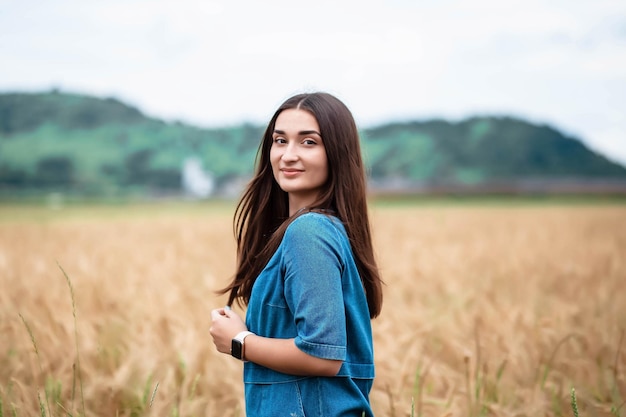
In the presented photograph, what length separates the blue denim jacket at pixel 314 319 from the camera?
4.79 ft

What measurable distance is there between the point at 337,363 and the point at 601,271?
5868 mm

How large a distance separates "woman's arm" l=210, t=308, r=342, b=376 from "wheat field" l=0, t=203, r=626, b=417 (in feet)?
1.02

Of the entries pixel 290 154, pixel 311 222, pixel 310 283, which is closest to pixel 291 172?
pixel 290 154

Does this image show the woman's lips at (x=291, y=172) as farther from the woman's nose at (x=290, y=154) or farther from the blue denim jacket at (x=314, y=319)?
the blue denim jacket at (x=314, y=319)

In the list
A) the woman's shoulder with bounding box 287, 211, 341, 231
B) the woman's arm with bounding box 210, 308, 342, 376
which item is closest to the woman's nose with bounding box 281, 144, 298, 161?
the woman's shoulder with bounding box 287, 211, 341, 231

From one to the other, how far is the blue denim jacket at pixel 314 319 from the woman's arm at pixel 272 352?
0.11 feet

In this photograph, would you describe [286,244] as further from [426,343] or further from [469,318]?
[469,318]

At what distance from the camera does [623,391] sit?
2758mm

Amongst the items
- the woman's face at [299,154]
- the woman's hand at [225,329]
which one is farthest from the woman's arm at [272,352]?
the woman's face at [299,154]

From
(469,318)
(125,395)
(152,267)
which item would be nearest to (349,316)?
(125,395)

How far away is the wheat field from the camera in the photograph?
247 centimetres

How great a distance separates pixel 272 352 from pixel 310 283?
Answer: 8.6 inches

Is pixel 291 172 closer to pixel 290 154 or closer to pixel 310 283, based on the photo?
pixel 290 154

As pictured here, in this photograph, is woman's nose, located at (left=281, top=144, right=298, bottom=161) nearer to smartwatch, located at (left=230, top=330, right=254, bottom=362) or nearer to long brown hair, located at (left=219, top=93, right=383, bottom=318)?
long brown hair, located at (left=219, top=93, right=383, bottom=318)
